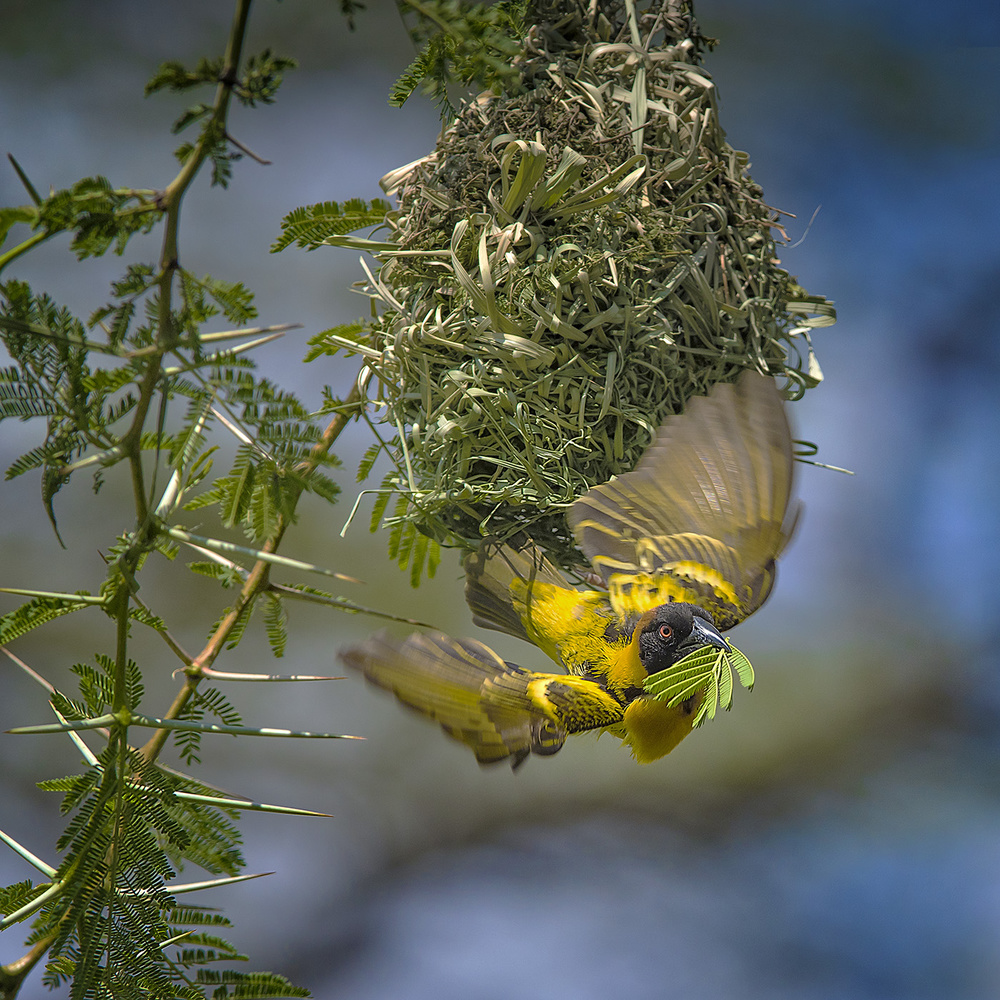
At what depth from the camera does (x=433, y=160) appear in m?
1.13

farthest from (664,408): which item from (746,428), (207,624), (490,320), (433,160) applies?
(207,624)

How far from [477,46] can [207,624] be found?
8.23 ft

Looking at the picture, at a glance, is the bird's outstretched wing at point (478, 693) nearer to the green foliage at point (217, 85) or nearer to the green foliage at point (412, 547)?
the green foliage at point (412, 547)

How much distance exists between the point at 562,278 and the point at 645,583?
1.25 feet

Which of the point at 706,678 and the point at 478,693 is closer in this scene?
the point at 706,678

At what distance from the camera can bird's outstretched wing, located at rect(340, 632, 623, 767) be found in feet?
3.07

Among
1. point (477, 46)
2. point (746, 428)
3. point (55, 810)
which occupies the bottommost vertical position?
point (55, 810)

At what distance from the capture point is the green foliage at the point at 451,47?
59cm

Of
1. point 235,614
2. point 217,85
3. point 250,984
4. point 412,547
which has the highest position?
point 412,547

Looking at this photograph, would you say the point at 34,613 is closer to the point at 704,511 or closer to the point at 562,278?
the point at 562,278

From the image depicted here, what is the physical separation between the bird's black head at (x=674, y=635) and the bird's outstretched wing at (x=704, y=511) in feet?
0.24

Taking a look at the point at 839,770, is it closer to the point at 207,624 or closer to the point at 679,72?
the point at 207,624

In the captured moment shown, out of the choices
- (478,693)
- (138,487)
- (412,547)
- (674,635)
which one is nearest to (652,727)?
(674,635)

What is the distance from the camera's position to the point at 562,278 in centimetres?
103
